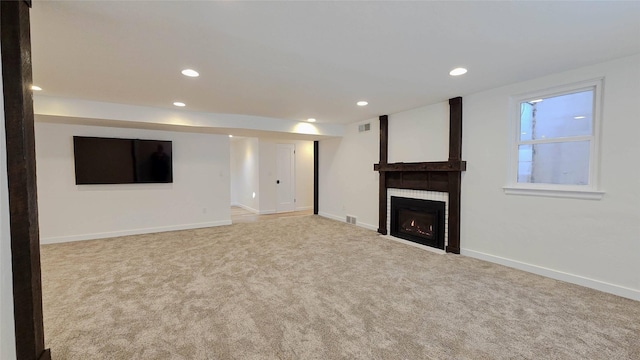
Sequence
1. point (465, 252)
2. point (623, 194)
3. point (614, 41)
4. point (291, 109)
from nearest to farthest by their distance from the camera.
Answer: point (614, 41) < point (623, 194) < point (465, 252) < point (291, 109)

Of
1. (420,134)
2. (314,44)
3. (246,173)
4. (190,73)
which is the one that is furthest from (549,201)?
(246,173)

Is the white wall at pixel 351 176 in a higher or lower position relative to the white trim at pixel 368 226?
higher

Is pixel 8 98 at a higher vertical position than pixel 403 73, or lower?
lower

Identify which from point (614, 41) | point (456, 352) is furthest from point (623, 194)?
point (456, 352)

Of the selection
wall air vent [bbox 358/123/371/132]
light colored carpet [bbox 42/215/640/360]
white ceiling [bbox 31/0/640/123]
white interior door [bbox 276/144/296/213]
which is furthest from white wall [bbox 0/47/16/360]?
white interior door [bbox 276/144/296/213]

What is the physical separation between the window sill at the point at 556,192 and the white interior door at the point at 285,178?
588 centimetres

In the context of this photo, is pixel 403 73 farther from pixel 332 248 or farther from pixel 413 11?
pixel 332 248

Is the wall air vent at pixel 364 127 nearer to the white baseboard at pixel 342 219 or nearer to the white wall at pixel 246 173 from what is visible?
the white baseboard at pixel 342 219

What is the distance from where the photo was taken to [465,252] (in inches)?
155

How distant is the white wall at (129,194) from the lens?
14.9ft

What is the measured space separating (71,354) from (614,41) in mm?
4833

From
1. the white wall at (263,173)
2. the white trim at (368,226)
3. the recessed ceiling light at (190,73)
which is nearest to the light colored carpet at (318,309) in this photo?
the white trim at (368,226)

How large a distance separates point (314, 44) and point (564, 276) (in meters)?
3.64

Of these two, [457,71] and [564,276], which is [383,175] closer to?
[457,71]
